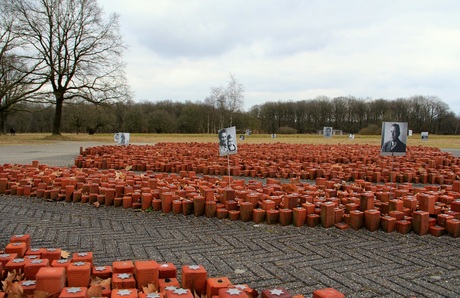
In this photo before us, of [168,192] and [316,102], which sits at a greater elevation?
[316,102]

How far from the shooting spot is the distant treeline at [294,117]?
3017 inches

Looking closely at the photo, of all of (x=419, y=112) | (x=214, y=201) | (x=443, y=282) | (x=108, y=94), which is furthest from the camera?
(x=419, y=112)

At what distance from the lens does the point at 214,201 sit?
20.0ft

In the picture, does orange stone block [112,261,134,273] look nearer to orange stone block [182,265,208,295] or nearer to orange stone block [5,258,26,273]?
orange stone block [182,265,208,295]

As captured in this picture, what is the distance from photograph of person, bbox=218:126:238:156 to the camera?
738cm

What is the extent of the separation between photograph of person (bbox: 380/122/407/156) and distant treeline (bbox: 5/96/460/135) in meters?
69.1

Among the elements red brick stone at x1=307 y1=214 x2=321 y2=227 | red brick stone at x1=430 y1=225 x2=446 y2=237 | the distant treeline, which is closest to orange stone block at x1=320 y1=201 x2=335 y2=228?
red brick stone at x1=307 y1=214 x2=321 y2=227

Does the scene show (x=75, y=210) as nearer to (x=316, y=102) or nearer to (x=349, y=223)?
(x=349, y=223)

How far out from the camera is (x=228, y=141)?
7426mm

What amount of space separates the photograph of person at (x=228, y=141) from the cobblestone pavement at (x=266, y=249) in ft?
6.43

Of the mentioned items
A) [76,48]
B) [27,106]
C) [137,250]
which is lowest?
[137,250]

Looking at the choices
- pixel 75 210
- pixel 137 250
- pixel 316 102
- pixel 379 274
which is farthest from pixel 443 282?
pixel 316 102

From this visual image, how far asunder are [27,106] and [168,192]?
48.3 meters

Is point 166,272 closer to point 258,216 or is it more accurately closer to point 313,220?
point 258,216
